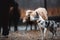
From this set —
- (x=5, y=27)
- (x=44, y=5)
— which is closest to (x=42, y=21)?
(x=5, y=27)

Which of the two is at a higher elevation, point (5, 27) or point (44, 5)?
point (44, 5)

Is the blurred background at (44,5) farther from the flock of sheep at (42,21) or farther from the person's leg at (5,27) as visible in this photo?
the person's leg at (5,27)

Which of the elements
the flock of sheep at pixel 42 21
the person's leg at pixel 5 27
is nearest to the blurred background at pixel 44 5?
the flock of sheep at pixel 42 21

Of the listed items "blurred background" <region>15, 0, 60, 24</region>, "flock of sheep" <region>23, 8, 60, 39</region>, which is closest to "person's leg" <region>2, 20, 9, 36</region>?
"flock of sheep" <region>23, 8, 60, 39</region>

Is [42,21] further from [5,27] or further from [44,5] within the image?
[44,5]

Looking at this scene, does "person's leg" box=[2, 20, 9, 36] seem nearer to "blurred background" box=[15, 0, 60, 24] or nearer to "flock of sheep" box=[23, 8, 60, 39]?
"flock of sheep" box=[23, 8, 60, 39]

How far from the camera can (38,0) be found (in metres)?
3.40

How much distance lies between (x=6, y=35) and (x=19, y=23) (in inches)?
44.0

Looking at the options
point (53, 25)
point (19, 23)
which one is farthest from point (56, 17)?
point (53, 25)

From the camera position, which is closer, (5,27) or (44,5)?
(5,27)

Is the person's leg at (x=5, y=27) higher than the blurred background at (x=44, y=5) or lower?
lower

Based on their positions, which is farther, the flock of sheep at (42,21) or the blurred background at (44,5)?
the blurred background at (44,5)

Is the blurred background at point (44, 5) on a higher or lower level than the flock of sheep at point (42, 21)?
higher

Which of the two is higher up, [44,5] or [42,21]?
[44,5]
